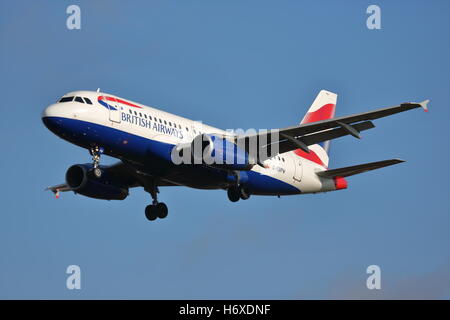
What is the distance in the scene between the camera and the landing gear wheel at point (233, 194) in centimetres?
5091

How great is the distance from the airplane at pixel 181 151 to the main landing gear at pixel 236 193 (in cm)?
5

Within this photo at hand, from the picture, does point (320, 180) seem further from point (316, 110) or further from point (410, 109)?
point (410, 109)

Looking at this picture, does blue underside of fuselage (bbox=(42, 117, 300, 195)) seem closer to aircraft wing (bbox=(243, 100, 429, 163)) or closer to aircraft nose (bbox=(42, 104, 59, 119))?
aircraft nose (bbox=(42, 104, 59, 119))

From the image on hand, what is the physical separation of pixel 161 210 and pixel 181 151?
273 inches

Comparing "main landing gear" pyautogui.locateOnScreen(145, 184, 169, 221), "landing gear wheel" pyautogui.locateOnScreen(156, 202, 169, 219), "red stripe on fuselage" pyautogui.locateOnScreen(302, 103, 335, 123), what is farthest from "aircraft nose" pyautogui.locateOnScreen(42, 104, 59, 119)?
"red stripe on fuselage" pyautogui.locateOnScreen(302, 103, 335, 123)

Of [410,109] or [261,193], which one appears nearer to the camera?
[410,109]

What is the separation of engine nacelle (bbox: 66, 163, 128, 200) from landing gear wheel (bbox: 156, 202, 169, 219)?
2549 millimetres

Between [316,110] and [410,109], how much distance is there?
17.6 meters

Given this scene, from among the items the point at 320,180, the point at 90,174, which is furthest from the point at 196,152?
the point at 320,180

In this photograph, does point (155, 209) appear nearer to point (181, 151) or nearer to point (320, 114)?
point (181, 151)

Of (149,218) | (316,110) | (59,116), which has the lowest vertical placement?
(149,218)

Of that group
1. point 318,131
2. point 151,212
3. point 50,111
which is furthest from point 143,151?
point 318,131

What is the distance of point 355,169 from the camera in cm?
5312

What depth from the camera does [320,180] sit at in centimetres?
5541
